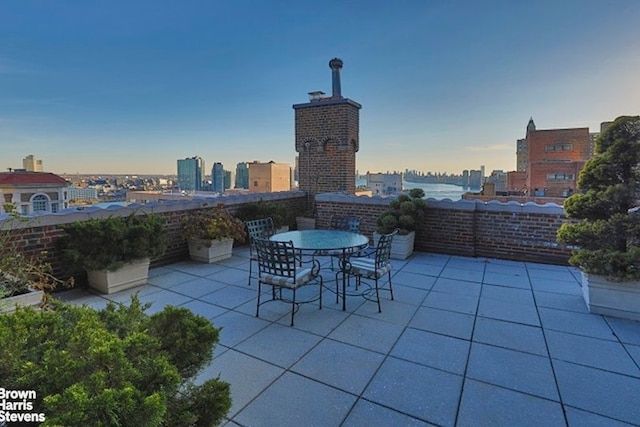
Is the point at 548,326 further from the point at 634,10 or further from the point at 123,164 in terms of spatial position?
the point at 123,164

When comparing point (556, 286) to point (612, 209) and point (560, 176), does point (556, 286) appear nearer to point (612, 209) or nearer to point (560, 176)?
point (612, 209)

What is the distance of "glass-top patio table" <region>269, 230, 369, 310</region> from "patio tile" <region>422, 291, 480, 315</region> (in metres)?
1.03

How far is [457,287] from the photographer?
4137 mm

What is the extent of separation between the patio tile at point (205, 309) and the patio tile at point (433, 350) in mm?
1902

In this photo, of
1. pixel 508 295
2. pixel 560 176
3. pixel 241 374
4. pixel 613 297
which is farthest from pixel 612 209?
pixel 560 176

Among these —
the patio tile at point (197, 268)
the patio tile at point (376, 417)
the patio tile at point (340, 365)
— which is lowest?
the patio tile at point (376, 417)

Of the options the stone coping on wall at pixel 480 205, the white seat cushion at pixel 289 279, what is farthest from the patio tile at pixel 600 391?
the stone coping on wall at pixel 480 205

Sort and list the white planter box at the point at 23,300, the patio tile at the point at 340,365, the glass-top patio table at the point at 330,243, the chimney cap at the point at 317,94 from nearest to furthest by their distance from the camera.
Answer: the patio tile at the point at 340,365 → the white planter box at the point at 23,300 → the glass-top patio table at the point at 330,243 → the chimney cap at the point at 317,94

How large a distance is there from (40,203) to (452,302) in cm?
555

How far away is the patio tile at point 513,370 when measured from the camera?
7.02ft

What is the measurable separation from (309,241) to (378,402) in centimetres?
209

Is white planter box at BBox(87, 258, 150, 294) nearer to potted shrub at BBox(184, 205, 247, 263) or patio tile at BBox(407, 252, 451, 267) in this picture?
potted shrub at BBox(184, 205, 247, 263)

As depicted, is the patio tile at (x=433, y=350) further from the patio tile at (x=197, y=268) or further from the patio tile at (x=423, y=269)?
the patio tile at (x=197, y=268)

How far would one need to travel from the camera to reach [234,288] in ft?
13.4
